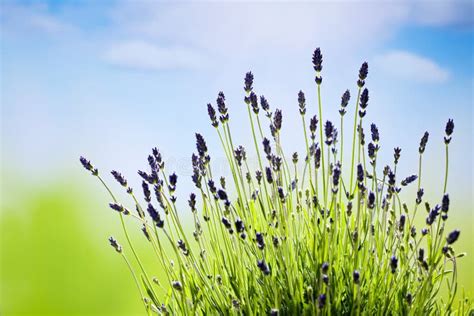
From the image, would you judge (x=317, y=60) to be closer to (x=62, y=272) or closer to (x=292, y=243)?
(x=292, y=243)

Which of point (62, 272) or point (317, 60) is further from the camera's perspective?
point (62, 272)

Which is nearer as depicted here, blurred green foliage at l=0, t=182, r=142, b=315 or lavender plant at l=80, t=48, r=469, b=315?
lavender plant at l=80, t=48, r=469, b=315

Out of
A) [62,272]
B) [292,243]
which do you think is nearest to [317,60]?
[292,243]

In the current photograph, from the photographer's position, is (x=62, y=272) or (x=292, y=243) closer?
(x=292, y=243)

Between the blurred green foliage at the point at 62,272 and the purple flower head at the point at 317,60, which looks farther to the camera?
the blurred green foliage at the point at 62,272

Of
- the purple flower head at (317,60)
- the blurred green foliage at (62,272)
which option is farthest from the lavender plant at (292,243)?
the blurred green foliage at (62,272)

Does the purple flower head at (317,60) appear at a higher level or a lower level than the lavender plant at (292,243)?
higher

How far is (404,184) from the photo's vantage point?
219 centimetres

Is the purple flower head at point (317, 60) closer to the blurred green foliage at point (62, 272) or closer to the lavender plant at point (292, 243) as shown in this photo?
the lavender plant at point (292, 243)

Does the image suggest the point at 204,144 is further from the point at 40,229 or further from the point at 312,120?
the point at 40,229

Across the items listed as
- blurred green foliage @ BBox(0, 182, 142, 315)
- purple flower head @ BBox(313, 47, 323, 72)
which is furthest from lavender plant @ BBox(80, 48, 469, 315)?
blurred green foliage @ BBox(0, 182, 142, 315)

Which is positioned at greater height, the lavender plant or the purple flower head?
the purple flower head

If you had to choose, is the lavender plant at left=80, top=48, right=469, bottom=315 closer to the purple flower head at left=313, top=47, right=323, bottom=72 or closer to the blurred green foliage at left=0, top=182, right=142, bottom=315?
the purple flower head at left=313, top=47, right=323, bottom=72

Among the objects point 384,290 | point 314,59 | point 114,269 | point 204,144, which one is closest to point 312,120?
point 314,59
